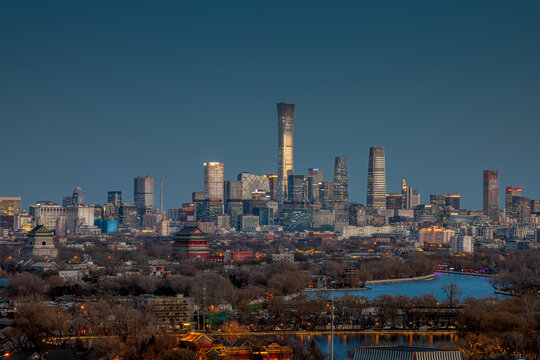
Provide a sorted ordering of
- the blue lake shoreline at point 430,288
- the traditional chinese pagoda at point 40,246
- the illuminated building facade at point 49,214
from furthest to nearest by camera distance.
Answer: the illuminated building facade at point 49,214 < the traditional chinese pagoda at point 40,246 < the blue lake shoreline at point 430,288

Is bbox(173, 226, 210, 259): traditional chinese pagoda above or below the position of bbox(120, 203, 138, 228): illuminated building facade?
above

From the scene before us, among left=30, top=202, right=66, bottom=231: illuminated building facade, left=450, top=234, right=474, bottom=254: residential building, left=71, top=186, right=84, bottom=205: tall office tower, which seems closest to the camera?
left=450, top=234, right=474, bottom=254: residential building

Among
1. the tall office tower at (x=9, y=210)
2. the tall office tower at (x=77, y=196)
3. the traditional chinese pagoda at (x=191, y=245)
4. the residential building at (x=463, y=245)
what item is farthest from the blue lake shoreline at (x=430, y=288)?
the tall office tower at (x=77, y=196)

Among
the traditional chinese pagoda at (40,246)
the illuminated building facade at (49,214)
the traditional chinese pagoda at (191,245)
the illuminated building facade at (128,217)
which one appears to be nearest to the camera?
the traditional chinese pagoda at (40,246)

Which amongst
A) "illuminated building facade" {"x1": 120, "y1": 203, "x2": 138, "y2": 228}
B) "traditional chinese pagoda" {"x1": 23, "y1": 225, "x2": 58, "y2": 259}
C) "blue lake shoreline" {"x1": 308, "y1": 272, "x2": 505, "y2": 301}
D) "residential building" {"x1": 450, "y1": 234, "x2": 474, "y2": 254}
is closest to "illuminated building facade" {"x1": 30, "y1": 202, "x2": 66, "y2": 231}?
"illuminated building facade" {"x1": 120, "y1": 203, "x2": 138, "y2": 228}

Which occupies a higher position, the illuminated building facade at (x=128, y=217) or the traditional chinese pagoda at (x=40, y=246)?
the traditional chinese pagoda at (x=40, y=246)

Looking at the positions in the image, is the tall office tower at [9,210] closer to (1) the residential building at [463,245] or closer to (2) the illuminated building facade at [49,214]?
(2) the illuminated building facade at [49,214]

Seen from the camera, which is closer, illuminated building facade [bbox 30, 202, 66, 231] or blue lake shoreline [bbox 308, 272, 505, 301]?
blue lake shoreline [bbox 308, 272, 505, 301]

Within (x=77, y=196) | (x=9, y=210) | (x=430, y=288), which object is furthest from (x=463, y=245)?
(x=77, y=196)

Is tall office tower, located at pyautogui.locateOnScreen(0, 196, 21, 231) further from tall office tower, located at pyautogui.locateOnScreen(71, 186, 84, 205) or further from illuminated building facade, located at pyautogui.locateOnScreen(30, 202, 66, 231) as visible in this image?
tall office tower, located at pyautogui.locateOnScreen(71, 186, 84, 205)

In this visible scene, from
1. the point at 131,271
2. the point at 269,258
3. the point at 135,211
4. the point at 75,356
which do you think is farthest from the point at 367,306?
the point at 135,211

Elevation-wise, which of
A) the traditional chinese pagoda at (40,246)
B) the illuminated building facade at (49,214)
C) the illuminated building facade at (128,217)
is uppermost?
the traditional chinese pagoda at (40,246)

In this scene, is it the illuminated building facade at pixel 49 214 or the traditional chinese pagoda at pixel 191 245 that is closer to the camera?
the traditional chinese pagoda at pixel 191 245
